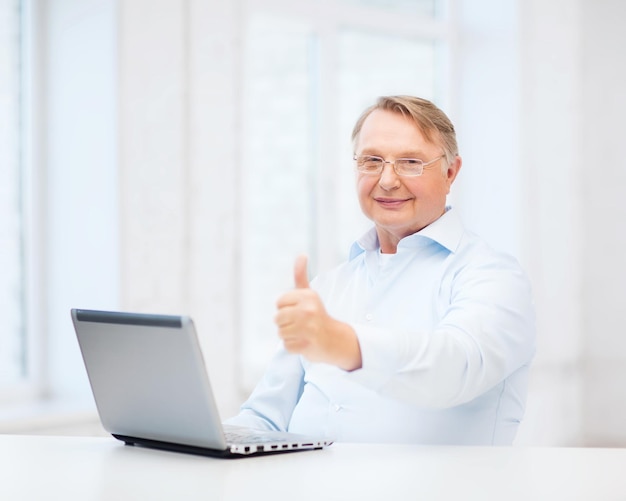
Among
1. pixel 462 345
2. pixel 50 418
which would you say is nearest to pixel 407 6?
pixel 50 418

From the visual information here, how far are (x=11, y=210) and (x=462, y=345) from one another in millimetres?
2235

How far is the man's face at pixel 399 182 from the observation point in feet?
6.68

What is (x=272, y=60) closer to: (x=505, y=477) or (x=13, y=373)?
(x=13, y=373)

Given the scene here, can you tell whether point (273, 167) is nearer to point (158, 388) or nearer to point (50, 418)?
point (50, 418)

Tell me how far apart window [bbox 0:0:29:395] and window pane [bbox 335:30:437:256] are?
5.50 feet

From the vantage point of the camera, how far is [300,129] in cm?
451

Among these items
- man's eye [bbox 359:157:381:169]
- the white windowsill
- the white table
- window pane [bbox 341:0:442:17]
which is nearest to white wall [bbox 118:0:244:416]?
the white windowsill

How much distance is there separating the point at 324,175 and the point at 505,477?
3291mm

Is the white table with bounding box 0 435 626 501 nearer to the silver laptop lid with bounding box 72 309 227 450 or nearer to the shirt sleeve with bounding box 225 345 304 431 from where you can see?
the silver laptop lid with bounding box 72 309 227 450

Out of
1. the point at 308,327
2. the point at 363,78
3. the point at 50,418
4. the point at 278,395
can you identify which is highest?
the point at 363,78

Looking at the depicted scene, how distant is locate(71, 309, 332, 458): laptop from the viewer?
1.42m

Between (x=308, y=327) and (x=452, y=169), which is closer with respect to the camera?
(x=308, y=327)

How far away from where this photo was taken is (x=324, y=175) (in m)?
4.54

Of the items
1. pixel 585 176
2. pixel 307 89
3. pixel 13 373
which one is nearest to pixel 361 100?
pixel 307 89
